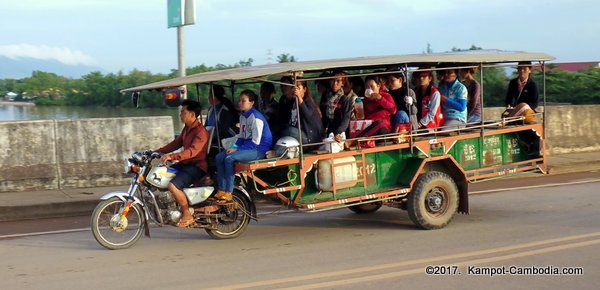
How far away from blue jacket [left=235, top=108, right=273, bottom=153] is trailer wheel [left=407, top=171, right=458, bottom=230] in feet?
6.12

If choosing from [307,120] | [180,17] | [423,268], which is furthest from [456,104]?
[180,17]

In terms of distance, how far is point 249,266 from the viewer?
21.7 ft

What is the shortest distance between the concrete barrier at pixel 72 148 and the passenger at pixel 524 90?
19.6ft

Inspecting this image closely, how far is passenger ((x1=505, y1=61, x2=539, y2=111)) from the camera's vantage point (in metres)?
9.38

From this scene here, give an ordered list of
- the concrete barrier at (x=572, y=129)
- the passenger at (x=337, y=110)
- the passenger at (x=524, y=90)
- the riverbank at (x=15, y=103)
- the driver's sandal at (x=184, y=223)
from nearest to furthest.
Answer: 1. the driver's sandal at (x=184, y=223)
2. the passenger at (x=337, y=110)
3. the passenger at (x=524, y=90)
4. the riverbank at (x=15, y=103)
5. the concrete barrier at (x=572, y=129)

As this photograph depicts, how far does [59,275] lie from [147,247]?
51.1 inches

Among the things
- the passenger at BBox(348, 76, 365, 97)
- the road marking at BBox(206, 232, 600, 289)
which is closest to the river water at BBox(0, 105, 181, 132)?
the passenger at BBox(348, 76, 365, 97)

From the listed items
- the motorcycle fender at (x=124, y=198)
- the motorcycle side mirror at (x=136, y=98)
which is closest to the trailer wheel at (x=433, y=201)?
the motorcycle fender at (x=124, y=198)

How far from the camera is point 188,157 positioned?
300 inches

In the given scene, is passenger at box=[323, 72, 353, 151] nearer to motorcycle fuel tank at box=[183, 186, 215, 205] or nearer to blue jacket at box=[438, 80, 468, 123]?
blue jacket at box=[438, 80, 468, 123]

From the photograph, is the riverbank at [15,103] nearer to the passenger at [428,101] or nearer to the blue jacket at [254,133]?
the blue jacket at [254,133]

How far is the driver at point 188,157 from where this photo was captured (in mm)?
7520

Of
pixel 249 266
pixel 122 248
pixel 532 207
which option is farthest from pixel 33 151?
pixel 532 207

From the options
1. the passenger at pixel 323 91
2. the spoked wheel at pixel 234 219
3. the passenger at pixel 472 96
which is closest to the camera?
the spoked wheel at pixel 234 219
